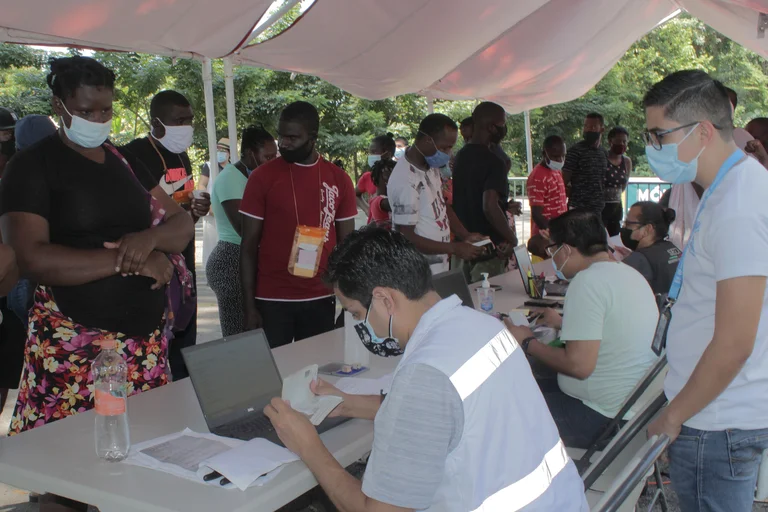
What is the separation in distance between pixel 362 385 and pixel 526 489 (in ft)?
3.34

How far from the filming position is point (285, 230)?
329 cm

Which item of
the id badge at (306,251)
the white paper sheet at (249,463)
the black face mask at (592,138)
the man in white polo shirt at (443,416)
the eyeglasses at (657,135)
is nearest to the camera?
the man in white polo shirt at (443,416)

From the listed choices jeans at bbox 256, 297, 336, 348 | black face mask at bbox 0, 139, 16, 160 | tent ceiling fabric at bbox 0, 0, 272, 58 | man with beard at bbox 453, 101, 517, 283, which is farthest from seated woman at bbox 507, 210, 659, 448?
tent ceiling fabric at bbox 0, 0, 272, 58

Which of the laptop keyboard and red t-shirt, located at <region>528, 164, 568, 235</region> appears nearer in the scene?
the laptop keyboard

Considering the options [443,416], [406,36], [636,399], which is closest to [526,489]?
[443,416]

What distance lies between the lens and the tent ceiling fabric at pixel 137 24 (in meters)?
3.62

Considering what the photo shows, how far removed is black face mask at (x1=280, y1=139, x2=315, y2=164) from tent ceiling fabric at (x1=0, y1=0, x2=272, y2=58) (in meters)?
1.31

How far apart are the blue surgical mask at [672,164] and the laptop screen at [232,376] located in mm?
1182

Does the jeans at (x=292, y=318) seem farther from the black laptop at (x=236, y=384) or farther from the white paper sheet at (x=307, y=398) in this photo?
the white paper sheet at (x=307, y=398)

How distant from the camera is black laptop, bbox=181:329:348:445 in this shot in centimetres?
193

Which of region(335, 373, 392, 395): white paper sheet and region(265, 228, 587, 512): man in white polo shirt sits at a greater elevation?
region(265, 228, 587, 512): man in white polo shirt

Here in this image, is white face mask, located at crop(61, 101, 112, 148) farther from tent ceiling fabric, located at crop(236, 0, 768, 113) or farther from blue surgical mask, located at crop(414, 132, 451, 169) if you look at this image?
tent ceiling fabric, located at crop(236, 0, 768, 113)

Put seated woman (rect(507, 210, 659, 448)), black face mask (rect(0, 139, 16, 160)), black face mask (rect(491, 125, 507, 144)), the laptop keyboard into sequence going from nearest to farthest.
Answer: the laptop keyboard, seated woman (rect(507, 210, 659, 448)), black face mask (rect(0, 139, 16, 160)), black face mask (rect(491, 125, 507, 144))

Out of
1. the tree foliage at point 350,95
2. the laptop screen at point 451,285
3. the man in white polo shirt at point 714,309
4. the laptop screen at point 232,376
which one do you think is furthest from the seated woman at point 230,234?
the tree foliage at point 350,95
